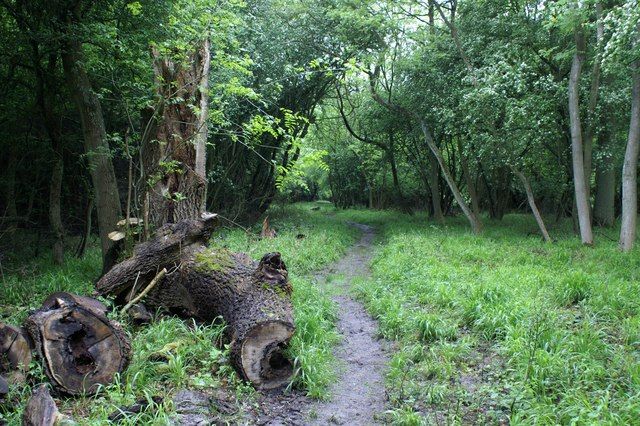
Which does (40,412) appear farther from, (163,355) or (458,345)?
(458,345)

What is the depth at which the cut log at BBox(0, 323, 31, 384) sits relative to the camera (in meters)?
3.90

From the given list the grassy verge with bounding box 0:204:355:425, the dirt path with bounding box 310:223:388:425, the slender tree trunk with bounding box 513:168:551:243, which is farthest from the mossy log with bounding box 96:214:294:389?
the slender tree trunk with bounding box 513:168:551:243

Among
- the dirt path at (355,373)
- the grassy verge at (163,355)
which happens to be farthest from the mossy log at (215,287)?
the dirt path at (355,373)

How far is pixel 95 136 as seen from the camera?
7.96m

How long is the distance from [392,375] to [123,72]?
7.09m

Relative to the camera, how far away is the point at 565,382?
13.5ft

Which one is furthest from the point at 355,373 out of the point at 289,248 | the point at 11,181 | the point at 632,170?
the point at 11,181

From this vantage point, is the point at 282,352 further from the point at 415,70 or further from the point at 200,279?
the point at 415,70

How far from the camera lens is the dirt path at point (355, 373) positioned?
427 cm

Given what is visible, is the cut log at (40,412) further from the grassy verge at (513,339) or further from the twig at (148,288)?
the grassy verge at (513,339)

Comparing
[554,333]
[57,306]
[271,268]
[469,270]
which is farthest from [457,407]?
[469,270]

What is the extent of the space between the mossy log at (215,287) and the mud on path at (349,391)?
1.38ft

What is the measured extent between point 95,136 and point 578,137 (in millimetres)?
10869

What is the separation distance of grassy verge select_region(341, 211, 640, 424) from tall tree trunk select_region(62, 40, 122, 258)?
4.95 metres
